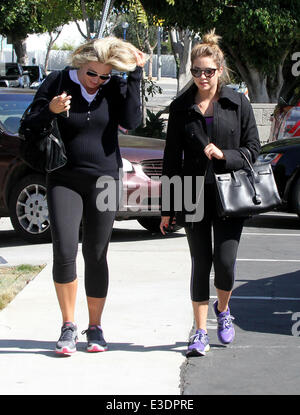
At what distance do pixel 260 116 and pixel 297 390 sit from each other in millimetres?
16889

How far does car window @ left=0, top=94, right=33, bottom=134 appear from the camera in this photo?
10039 mm

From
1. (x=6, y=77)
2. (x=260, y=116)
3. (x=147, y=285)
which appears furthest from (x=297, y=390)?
(x=6, y=77)

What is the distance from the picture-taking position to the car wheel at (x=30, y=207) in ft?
31.5

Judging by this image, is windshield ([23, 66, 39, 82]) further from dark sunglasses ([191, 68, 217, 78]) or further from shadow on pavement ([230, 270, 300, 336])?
dark sunglasses ([191, 68, 217, 78])

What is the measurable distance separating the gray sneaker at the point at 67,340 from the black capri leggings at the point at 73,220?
11.4 inches

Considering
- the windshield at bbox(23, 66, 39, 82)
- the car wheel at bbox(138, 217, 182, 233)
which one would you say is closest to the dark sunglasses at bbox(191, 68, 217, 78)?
the car wheel at bbox(138, 217, 182, 233)

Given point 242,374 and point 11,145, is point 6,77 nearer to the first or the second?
point 11,145

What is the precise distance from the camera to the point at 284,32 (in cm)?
2278

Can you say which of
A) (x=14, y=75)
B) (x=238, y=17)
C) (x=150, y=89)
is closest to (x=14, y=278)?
(x=150, y=89)

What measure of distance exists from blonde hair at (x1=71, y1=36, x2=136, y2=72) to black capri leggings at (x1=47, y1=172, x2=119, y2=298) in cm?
68

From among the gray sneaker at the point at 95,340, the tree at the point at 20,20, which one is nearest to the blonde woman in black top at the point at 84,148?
the gray sneaker at the point at 95,340

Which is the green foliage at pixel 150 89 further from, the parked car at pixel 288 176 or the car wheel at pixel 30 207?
the car wheel at pixel 30 207

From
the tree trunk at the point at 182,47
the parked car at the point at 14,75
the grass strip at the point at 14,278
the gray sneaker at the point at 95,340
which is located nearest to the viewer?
the gray sneaker at the point at 95,340

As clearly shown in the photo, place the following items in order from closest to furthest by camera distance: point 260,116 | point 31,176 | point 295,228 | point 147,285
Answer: point 147,285
point 31,176
point 295,228
point 260,116
